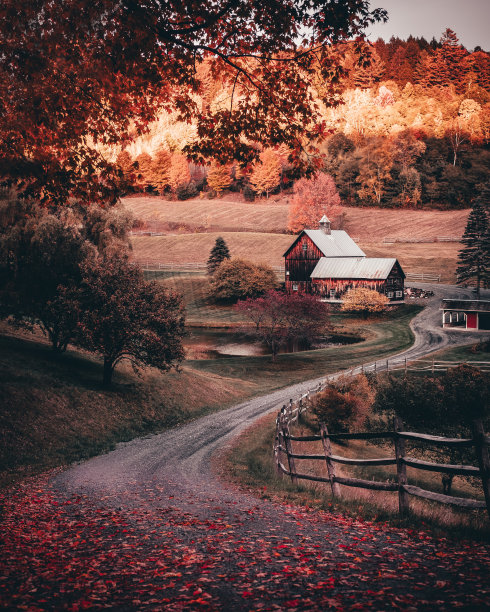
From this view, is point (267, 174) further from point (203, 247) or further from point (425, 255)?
point (425, 255)

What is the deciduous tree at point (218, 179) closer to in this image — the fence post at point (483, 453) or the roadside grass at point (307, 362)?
the roadside grass at point (307, 362)

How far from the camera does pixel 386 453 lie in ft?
96.0

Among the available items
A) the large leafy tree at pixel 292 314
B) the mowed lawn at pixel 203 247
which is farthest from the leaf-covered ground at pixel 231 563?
the mowed lawn at pixel 203 247

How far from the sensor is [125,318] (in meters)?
26.1

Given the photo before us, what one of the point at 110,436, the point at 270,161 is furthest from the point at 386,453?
the point at 270,161

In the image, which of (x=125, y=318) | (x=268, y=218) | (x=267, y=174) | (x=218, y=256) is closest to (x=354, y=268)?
(x=218, y=256)

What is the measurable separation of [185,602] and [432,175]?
4678 inches

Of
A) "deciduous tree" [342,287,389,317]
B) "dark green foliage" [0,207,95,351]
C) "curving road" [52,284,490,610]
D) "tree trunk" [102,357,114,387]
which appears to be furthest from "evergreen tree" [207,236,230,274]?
"curving road" [52,284,490,610]

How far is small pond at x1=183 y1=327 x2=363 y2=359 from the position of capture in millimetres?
49375

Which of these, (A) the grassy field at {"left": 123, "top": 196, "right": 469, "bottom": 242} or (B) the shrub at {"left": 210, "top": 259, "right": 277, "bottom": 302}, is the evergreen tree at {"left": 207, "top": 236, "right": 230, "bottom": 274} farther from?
(A) the grassy field at {"left": 123, "top": 196, "right": 469, "bottom": 242}

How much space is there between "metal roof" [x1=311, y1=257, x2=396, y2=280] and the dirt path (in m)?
59.4

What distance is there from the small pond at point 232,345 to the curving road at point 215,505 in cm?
2418

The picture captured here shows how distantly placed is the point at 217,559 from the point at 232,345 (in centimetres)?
4616

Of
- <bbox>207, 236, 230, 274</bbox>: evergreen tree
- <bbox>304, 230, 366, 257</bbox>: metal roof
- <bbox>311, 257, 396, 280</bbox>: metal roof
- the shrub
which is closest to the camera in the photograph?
<bbox>311, 257, 396, 280</bbox>: metal roof
